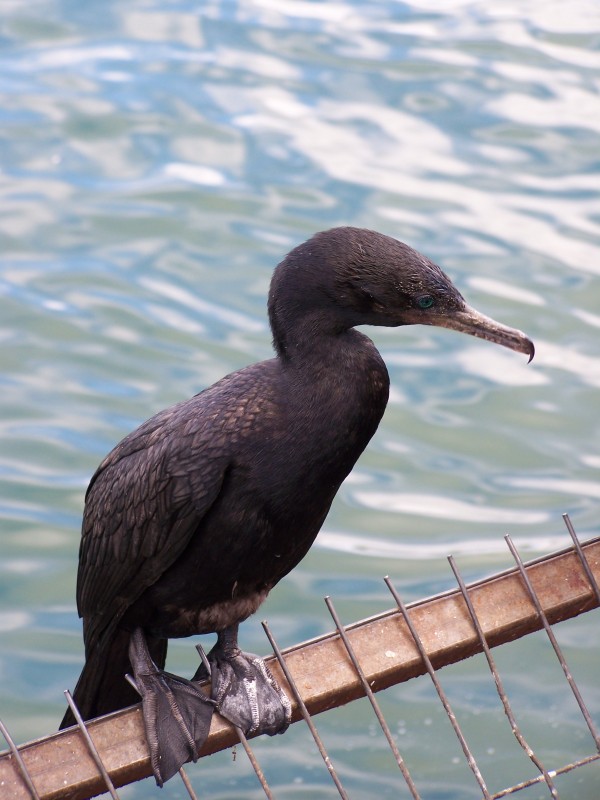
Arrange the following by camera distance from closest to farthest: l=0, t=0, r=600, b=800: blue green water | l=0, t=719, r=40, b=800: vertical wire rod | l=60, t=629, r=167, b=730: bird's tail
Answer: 1. l=0, t=719, r=40, b=800: vertical wire rod
2. l=60, t=629, r=167, b=730: bird's tail
3. l=0, t=0, r=600, b=800: blue green water

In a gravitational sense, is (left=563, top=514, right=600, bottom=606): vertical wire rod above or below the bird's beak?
below

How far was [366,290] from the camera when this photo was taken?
2.37 metres

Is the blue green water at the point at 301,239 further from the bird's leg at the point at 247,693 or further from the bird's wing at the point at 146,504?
the bird's wing at the point at 146,504

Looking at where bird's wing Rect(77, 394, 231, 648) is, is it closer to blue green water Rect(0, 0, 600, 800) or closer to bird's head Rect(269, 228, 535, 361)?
bird's head Rect(269, 228, 535, 361)

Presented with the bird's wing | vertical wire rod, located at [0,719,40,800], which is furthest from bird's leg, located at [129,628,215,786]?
vertical wire rod, located at [0,719,40,800]

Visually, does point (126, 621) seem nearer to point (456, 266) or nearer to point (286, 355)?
point (286, 355)

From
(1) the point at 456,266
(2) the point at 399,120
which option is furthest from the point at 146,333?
(2) the point at 399,120

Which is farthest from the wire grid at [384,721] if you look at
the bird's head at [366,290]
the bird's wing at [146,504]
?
the bird's head at [366,290]

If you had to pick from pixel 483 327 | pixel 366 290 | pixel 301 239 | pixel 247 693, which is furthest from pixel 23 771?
pixel 301 239

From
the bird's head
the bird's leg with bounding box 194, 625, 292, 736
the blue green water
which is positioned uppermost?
the bird's head

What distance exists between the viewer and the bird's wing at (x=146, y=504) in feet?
8.07

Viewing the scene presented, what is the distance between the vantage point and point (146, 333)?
660cm

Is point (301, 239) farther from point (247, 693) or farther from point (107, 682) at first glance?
point (247, 693)

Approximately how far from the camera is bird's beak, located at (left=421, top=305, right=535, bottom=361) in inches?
94.9
